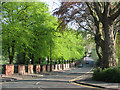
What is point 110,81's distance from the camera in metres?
18.0

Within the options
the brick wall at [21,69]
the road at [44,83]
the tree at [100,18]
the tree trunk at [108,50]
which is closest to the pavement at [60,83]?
the road at [44,83]

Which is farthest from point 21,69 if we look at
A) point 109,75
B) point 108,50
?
point 109,75

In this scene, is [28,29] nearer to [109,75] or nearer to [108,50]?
[108,50]

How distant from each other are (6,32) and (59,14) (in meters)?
9.32

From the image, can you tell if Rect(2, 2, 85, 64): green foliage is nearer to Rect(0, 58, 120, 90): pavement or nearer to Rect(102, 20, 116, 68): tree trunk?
Rect(0, 58, 120, 90): pavement

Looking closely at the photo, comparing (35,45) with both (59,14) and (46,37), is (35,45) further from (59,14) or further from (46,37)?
(59,14)

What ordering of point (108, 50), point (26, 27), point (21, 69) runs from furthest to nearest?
point (21, 69) < point (26, 27) < point (108, 50)

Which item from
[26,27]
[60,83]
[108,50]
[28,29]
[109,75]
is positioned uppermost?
[26,27]

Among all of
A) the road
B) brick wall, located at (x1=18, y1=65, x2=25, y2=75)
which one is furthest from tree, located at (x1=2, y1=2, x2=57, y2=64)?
the road

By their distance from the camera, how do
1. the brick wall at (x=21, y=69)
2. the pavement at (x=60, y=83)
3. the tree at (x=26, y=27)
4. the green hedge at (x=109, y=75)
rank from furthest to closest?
the brick wall at (x=21, y=69) → the tree at (x=26, y=27) → the green hedge at (x=109, y=75) → the pavement at (x=60, y=83)

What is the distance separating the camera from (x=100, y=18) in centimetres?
2162

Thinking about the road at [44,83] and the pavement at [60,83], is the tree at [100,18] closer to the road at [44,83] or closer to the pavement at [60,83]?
the pavement at [60,83]

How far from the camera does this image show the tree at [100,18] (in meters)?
21.0

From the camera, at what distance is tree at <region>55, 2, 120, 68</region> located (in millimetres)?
21000
